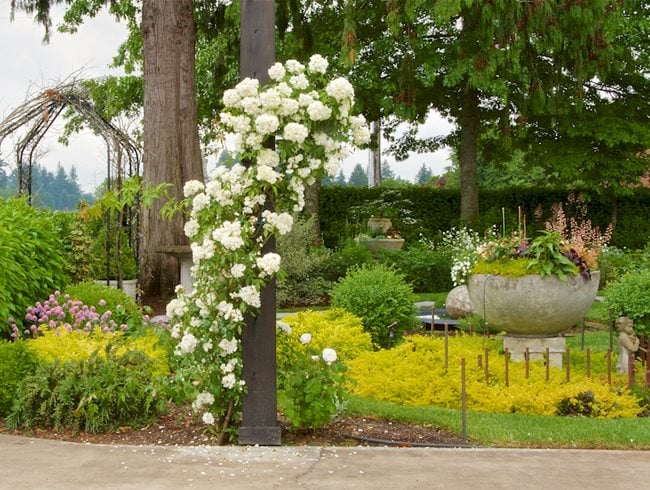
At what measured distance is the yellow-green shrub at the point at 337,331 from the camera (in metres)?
8.36

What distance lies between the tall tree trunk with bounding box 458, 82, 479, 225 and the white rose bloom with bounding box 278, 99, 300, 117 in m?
15.8

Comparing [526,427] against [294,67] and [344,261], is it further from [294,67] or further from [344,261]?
[344,261]

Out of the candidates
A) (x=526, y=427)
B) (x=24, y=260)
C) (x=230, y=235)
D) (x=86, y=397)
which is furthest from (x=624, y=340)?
(x=24, y=260)

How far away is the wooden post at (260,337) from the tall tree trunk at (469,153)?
51.0 feet

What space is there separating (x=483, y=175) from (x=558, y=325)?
30.1 meters

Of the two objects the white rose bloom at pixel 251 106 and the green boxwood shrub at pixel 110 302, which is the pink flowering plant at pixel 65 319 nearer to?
the green boxwood shrub at pixel 110 302

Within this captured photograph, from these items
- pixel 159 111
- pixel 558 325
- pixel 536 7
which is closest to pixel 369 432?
pixel 558 325

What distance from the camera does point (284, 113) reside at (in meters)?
5.25

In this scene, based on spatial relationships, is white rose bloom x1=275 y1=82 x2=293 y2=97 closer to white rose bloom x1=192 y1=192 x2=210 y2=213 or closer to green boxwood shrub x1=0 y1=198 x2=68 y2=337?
white rose bloom x1=192 y1=192 x2=210 y2=213

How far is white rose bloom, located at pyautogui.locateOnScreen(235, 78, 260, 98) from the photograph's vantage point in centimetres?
Result: 523

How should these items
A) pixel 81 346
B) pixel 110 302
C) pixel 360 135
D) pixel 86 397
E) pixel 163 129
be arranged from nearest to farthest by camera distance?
pixel 360 135 < pixel 86 397 < pixel 81 346 < pixel 110 302 < pixel 163 129

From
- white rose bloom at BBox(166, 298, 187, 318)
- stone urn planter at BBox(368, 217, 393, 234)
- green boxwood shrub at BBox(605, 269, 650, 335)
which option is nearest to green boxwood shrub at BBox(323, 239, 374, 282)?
stone urn planter at BBox(368, 217, 393, 234)

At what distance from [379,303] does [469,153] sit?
486 inches

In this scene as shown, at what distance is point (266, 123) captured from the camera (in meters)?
5.16
